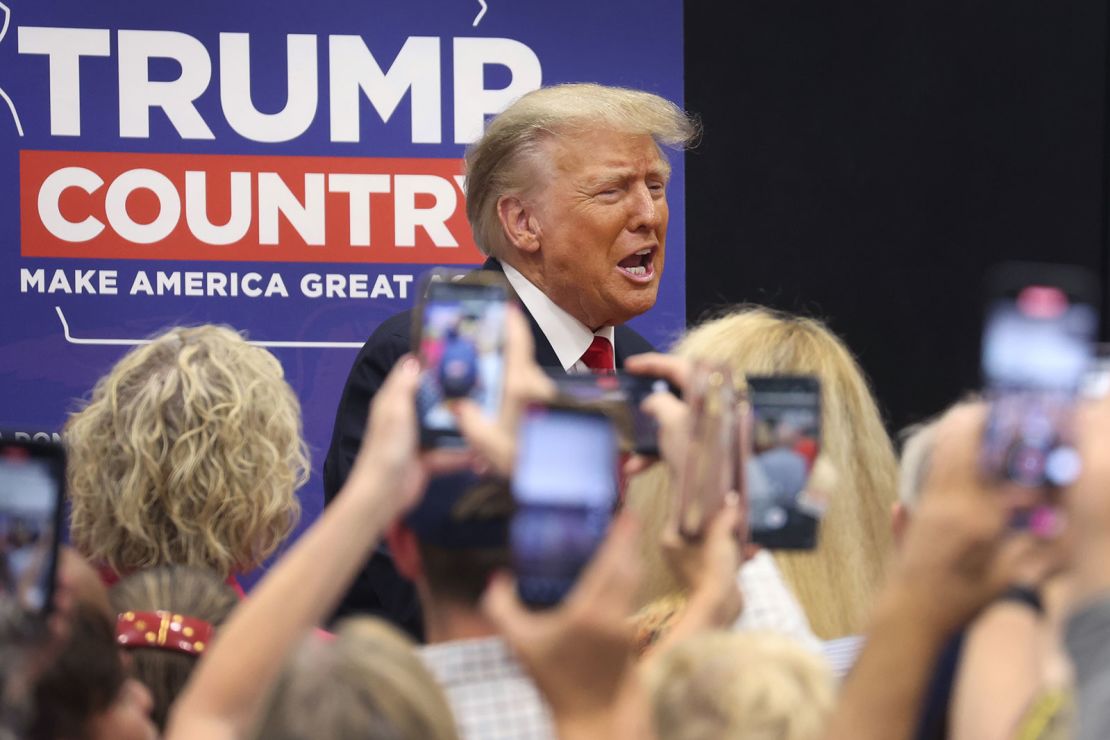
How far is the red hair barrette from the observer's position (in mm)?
1784

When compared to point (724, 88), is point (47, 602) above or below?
below

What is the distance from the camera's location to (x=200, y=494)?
2170mm

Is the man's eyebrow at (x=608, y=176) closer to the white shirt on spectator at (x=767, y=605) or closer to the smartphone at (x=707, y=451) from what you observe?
the white shirt on spectator at (x=767, y=605)

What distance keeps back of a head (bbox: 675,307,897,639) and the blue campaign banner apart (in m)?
1.99

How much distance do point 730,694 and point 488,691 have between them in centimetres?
22

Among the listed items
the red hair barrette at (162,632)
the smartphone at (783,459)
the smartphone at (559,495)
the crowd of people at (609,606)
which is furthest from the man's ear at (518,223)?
the smartphone at (559,495)

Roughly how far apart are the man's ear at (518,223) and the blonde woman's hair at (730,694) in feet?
6.60

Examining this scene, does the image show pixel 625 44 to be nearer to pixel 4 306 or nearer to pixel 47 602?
pixel 4 306

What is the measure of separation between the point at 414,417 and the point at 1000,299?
475 mm

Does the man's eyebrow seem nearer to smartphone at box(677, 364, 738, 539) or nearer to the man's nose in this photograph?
the man's nose

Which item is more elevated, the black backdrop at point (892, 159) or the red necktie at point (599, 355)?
the black backdrop at point (892, 159)

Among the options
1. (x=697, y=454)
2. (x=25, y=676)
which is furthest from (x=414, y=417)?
(x=25, y=676)

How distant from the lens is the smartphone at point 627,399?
1498mm

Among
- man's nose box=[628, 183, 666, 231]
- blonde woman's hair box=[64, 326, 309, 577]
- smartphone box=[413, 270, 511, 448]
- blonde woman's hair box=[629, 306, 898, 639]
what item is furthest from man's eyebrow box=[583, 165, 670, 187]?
smartphone box=[413, 270, 511, 448]
